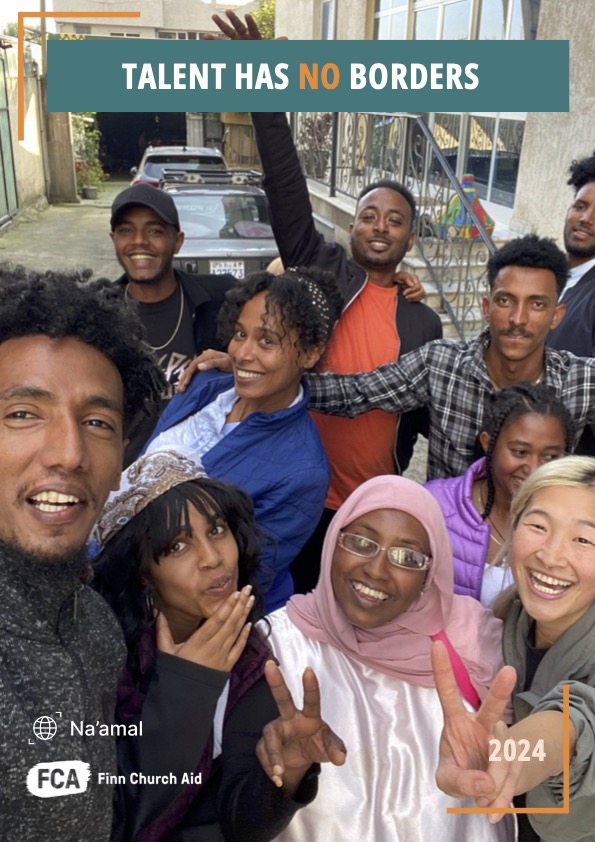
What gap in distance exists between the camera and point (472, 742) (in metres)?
1.27

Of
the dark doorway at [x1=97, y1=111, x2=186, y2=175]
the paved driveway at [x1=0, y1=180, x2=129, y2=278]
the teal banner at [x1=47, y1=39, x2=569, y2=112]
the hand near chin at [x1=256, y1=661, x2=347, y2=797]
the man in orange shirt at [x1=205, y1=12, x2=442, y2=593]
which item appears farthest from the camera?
the dark doorway at [x1=97, y1=111, x2=186, y2=175]

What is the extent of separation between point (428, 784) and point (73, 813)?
0.88m

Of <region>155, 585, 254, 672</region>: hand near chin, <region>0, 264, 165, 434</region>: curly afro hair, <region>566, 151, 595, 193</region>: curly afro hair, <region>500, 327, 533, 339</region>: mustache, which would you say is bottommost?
<region>155, 585, 254, 672</region>: hand near chin

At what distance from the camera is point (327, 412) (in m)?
2.56

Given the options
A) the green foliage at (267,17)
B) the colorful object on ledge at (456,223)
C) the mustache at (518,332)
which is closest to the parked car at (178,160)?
the colorful object on ledge at (456,223)

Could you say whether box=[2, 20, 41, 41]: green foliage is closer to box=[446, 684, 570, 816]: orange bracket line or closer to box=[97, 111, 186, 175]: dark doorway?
box=[97, 111, 186, 175]: dark doorway

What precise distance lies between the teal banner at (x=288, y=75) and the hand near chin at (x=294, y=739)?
2.50 m

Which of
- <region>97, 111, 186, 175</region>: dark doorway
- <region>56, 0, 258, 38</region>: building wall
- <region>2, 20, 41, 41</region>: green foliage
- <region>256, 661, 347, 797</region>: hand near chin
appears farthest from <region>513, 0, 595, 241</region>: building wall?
<region>56, 0, 258, 38</region>: building wall

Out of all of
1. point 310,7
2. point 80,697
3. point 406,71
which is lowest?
point 80,697

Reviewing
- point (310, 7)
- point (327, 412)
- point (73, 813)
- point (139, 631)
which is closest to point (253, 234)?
point (327, 412)

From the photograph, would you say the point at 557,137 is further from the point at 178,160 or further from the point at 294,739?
the point at 178,160

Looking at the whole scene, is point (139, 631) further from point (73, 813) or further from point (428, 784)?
point (428, 784)

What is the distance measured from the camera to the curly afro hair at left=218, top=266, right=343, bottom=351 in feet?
7.45

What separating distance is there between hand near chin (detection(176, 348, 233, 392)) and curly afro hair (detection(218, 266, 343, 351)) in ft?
0.29
